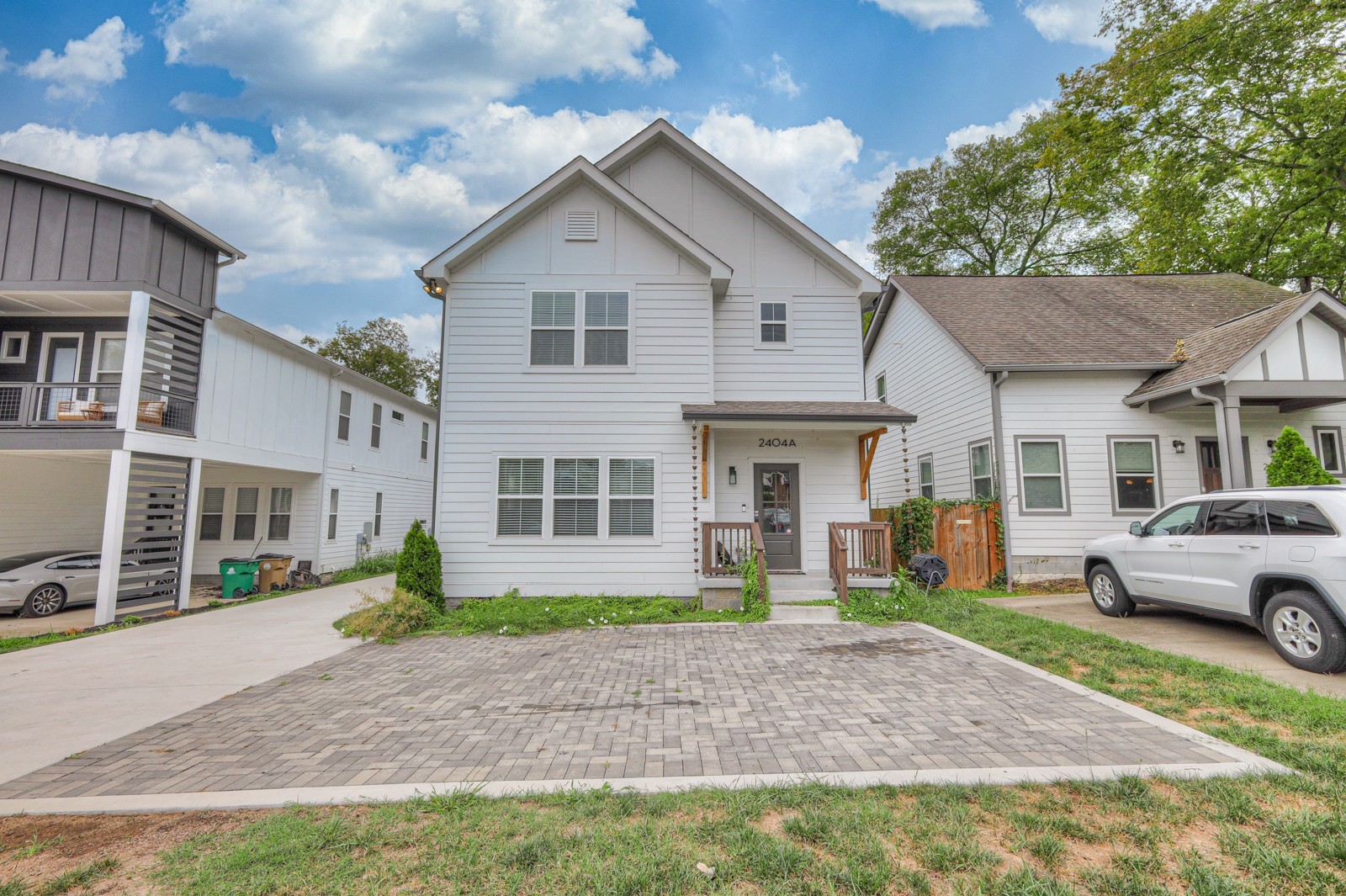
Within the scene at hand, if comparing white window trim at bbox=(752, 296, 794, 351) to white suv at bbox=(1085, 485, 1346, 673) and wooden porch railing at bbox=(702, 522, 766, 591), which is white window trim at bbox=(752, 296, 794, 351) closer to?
wooden porch railing at bbox=(702, 522, 766, 591)

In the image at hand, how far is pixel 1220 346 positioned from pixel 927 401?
19.2ft

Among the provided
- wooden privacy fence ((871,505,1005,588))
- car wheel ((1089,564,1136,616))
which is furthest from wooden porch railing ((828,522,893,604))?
car wheel ((1089,564,1136,616))

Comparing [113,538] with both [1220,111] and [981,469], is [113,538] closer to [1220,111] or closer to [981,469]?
[981,469]

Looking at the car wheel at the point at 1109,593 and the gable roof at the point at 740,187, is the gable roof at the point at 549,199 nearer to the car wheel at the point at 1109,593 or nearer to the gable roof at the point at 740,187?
the gable roof at the point at 740,187

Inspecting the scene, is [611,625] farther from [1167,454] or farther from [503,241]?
[1167,454]

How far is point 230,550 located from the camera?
14633 millimetres

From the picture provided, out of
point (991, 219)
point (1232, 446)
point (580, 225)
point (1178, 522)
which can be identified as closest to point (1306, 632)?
point (1178, 522)

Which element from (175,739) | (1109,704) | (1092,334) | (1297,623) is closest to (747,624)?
Result: (1109,704)

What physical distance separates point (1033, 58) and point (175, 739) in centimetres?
2343

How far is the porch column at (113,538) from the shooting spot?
9.63 meters

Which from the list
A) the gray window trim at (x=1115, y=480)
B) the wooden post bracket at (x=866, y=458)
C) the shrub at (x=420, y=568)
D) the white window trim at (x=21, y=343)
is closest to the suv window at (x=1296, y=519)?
the wooden post bracket at (x=866, y=458)

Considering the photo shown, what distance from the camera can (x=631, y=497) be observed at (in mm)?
10516

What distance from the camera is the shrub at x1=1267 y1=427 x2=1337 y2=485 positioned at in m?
9.96

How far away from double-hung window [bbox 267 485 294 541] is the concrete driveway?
16.9 meters
